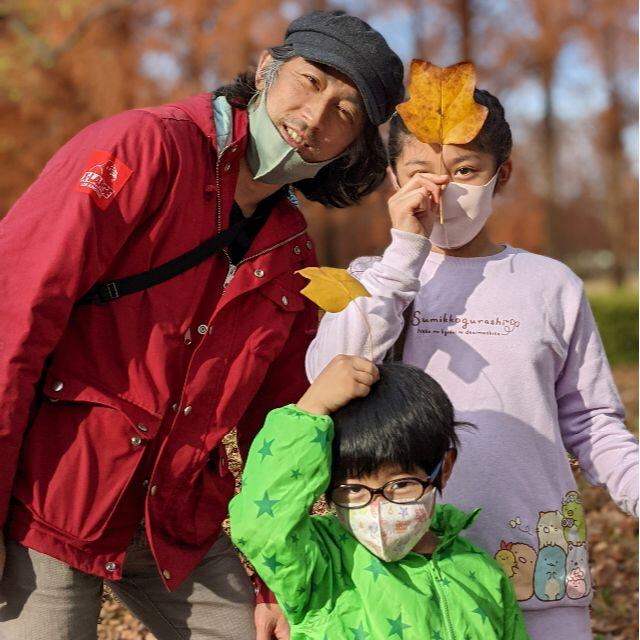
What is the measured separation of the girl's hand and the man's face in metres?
0.27

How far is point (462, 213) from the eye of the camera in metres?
2.63

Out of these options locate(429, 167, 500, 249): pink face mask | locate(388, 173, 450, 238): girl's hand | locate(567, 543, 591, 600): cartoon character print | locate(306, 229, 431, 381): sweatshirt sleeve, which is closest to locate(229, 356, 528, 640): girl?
locate(306, 229, 431, 381): sweatshirt sleeve

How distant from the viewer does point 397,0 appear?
17.7 m

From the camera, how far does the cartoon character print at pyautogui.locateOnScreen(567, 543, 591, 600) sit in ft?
8.21

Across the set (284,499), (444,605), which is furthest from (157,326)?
(444,605)

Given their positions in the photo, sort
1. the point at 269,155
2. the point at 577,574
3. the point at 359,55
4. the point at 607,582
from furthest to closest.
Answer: the point at 607,582 → the point at 269,155 → the point at 359,55 → the point at 577,574

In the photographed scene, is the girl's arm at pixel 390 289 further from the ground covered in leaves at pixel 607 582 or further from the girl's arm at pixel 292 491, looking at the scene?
the ground covered in leaves at pixel 607 582

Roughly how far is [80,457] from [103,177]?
2.34ft

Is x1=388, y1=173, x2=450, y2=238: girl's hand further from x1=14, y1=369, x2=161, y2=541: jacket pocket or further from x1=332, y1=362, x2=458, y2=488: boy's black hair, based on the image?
x1=14, y1=369, x2=161, y2=541: jacket pocket

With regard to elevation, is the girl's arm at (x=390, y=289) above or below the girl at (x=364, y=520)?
above

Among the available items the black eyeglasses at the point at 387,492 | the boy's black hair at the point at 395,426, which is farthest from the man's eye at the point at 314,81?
the black eyeglasses at the point at 387,492

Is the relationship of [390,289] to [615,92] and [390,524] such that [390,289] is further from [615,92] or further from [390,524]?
[615,92]

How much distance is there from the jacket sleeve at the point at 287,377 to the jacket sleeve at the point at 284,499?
0.77m

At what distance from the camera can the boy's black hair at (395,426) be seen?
88.3 inches
